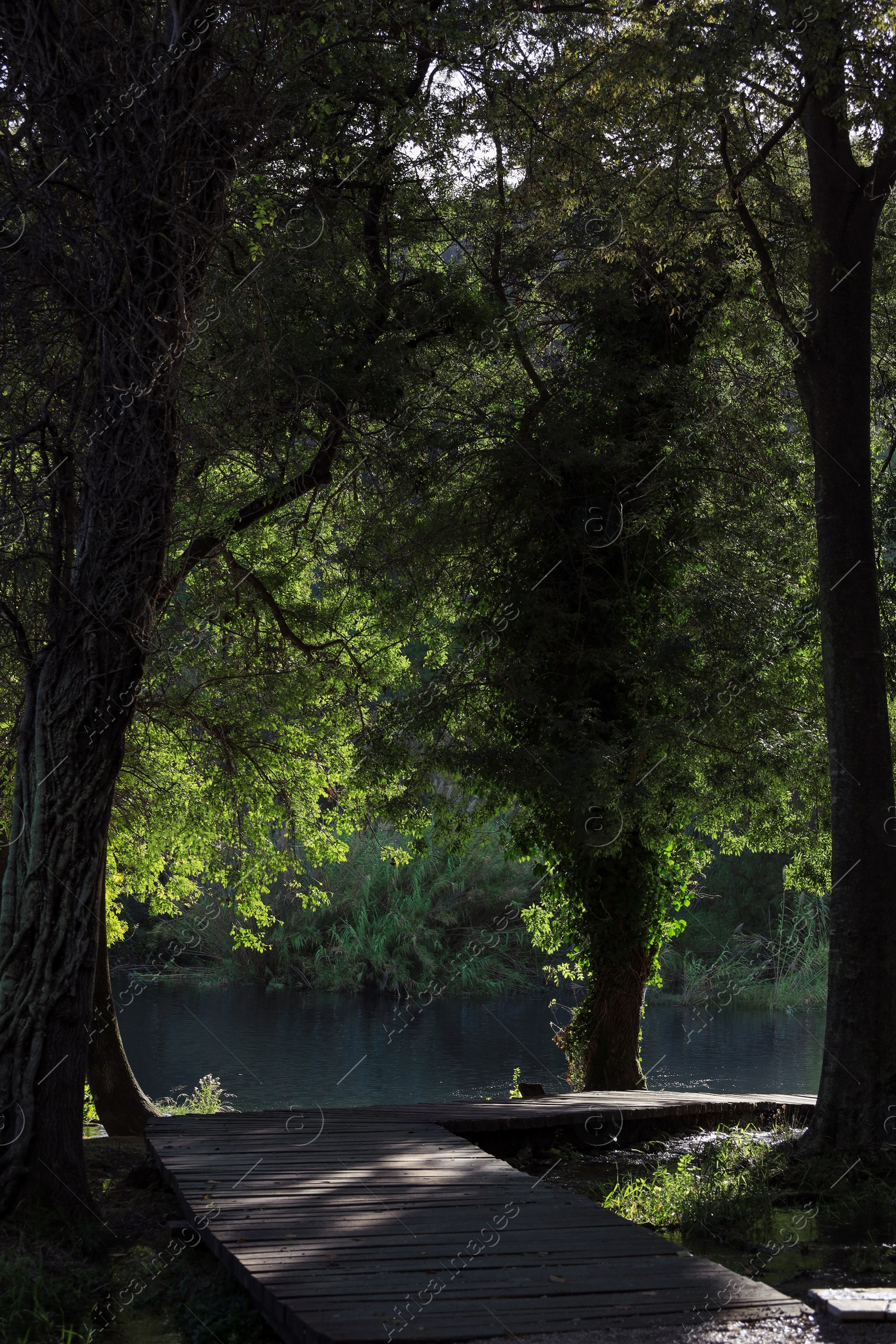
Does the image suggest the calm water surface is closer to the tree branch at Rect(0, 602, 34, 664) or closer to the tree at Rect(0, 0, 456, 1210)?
the tree at Rect(0, 0, 456, 1210)

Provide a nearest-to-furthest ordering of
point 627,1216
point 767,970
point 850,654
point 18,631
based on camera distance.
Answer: point 18,631, point 627,1216, point 850,654, point 767,970

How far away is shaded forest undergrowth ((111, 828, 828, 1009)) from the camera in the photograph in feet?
80.8

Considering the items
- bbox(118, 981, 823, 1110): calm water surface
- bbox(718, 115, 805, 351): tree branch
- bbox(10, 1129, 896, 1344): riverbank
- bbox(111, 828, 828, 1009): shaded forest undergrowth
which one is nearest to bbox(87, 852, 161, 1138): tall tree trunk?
bbox(10, 1129, 896, 1344): riverbank

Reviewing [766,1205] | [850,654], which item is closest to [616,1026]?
[766,1205]

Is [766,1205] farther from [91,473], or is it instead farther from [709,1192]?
[91,473]

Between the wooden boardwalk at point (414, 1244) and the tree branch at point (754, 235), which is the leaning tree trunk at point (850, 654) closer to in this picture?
the tree branch at point (754, 235)

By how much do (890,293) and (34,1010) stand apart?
921cm

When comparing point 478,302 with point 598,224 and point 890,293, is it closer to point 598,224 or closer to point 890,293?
point 598,224

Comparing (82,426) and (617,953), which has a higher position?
(82,426)

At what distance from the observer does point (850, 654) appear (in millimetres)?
7164

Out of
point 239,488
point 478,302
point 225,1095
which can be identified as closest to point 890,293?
point 478,302

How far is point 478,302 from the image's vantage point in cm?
954

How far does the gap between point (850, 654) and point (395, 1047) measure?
14.3m

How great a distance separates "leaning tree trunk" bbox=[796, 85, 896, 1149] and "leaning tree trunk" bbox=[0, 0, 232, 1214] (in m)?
3.88
